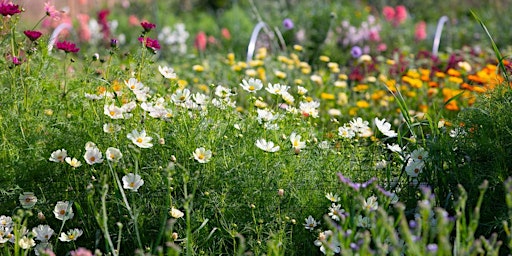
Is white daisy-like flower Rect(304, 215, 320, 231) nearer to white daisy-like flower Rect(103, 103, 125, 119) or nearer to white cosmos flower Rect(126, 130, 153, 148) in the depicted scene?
white cosmos flower Rect(126, 130, 153, 148)

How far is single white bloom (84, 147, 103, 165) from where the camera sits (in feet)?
8.24

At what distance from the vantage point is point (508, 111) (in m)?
2.57

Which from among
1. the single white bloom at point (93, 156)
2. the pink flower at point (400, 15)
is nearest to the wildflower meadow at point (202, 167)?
the single white bloom at point (93, 156)

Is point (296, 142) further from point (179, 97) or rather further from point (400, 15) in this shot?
point (400, 15)

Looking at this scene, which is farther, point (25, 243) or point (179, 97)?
point (179, 97)

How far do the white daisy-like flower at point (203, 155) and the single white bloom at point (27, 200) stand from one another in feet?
2.10

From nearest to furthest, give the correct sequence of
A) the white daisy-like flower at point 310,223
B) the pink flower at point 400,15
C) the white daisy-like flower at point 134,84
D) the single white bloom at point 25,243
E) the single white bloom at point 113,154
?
the single white bloom at point 25,243, the single white bloom at point 113,154, the white daisy-like flower at point 310,223, the white daisy-like flower at point 134,84, the pink flower at point 400,15

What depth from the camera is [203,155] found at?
253 cm

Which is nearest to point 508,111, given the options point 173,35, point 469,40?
point 173,35

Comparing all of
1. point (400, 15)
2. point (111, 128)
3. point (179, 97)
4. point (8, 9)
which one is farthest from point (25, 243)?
point (400, 15)

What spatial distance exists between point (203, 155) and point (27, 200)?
2.29 ft

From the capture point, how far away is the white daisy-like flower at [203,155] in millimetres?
2507

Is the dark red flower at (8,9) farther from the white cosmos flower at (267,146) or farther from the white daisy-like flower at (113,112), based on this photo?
the white cosmos flower at (267,146)

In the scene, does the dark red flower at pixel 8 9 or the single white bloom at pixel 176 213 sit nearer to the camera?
the single white bloom at pixel 176 213
